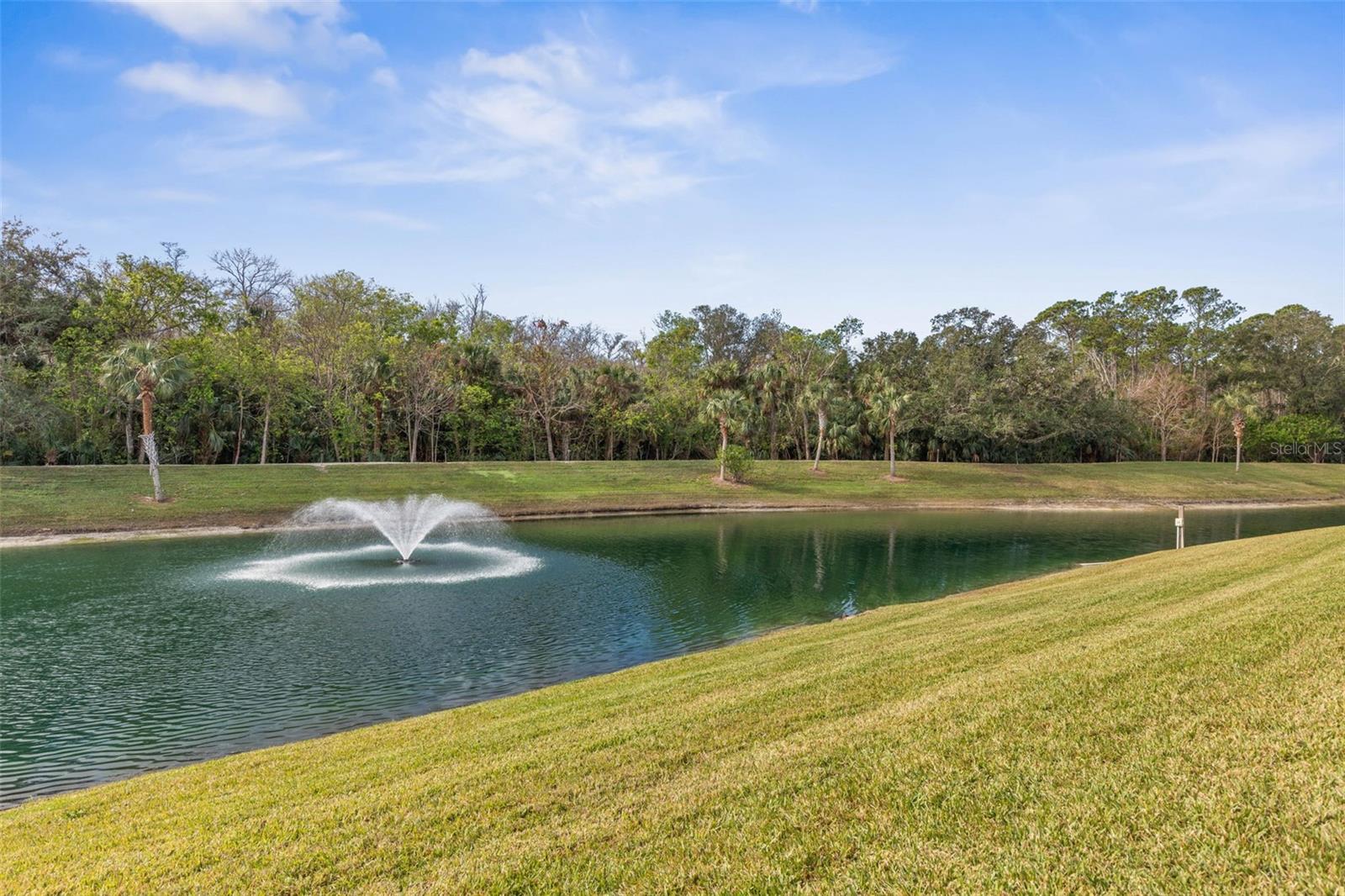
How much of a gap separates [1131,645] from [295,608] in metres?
20.2

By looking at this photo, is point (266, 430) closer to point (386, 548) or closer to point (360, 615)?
point (386, 548)

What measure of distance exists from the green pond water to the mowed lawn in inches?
139

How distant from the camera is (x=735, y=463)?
184 feet

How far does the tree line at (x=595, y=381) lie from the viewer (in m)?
48.9

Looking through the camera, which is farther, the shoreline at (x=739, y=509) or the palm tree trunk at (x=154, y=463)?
the palm tree trunk at (x=154, y=463)

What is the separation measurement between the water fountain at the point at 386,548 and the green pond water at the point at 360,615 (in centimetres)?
21

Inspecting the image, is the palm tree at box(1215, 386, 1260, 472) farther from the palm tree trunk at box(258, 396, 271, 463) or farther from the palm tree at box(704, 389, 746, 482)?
the palm tree trunk at box(258, 396, 271, 463)

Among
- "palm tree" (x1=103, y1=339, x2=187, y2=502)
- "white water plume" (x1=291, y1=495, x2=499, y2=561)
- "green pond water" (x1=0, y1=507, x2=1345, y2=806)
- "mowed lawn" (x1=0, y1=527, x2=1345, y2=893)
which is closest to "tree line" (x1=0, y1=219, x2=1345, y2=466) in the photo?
"palm tree" (x1=103, y1=339, x2=187, y2=502)

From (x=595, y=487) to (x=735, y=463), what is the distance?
11.7 m

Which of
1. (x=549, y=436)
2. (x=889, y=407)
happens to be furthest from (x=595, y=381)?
(x=889, y=407)

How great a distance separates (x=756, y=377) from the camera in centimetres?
6744

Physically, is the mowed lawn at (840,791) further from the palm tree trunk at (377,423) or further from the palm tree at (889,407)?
the palm tree trunk at (377,423)

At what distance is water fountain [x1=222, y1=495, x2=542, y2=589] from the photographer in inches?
976
